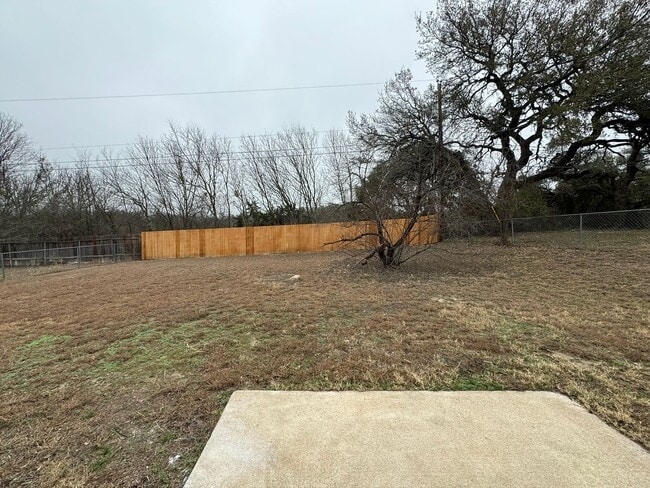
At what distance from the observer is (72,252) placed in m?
18.2

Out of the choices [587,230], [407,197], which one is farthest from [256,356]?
[587,230]

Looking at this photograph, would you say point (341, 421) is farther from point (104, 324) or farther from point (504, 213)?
point (504, 213)

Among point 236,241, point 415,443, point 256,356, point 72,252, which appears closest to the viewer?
point 415,443

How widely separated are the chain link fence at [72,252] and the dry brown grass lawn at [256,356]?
13.5 meters

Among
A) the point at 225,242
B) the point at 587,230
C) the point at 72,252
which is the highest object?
the point at 587,230

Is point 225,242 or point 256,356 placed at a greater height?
point 225,242

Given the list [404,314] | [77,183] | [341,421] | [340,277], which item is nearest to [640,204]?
[340,277]

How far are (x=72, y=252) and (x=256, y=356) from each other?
2059cm

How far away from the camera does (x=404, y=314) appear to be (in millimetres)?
4566

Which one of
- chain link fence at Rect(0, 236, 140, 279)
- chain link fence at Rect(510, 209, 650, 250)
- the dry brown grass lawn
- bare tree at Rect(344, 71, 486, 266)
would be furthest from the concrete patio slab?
chain link fence at Rect(0, 236, 140, 279)

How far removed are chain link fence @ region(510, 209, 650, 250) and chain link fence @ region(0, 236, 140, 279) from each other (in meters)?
21.0

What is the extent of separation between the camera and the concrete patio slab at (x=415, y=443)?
1.56 metres

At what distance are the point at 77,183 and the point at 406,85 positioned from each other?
24.4 meters

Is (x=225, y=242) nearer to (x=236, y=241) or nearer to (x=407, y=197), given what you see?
(x=236, y=241)
